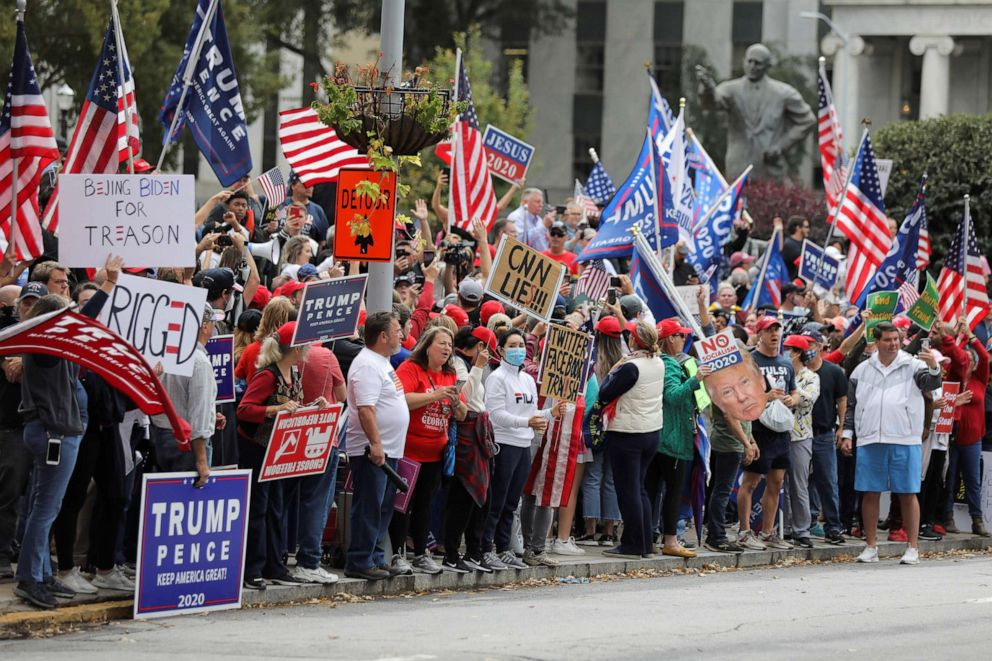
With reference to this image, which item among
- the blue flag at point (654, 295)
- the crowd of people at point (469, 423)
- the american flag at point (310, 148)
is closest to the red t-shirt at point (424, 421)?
the crowd of people at point (469, 423)

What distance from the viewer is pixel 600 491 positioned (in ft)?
55.2

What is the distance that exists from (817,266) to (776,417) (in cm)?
574

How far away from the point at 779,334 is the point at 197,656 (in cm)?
819

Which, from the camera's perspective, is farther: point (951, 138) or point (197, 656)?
point (951, 138)

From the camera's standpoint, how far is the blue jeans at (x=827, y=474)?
60.1 feet

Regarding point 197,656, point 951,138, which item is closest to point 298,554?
point 197,656

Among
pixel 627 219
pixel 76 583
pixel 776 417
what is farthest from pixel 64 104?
pixel 76 583

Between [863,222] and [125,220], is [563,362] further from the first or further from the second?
[863,222]

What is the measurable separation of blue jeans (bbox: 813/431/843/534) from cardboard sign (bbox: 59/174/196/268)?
7.55 metres

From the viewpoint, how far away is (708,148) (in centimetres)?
5834

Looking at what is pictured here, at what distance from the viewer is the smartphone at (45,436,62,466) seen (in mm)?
11852

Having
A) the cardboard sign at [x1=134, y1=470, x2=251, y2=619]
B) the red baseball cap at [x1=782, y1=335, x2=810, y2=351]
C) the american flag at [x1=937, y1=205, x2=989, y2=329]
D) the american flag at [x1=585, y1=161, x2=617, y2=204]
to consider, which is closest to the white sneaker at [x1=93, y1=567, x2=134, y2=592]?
the cardboard sign at [x1=134, y1=470, x2=251, y2=619]

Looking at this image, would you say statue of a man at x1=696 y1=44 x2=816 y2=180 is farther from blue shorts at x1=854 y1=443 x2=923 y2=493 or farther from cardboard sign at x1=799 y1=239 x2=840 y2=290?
blue shorts at x1=854 y1=443 x2=923 y2=493

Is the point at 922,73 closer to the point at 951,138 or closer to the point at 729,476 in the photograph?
the point at 951,138
